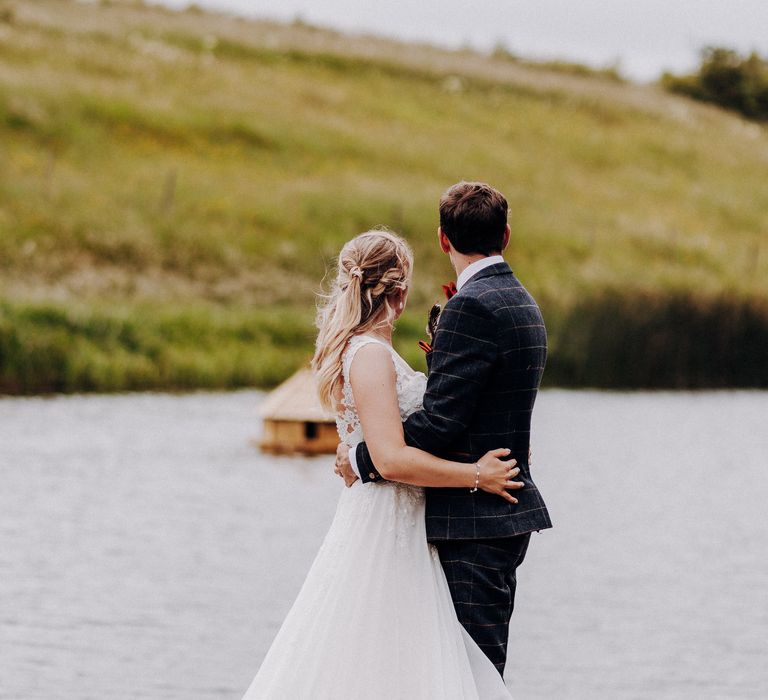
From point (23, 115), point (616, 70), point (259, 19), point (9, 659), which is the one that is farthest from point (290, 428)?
point (616, 70)

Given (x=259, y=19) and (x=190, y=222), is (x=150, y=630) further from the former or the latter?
(x=259, y=19)

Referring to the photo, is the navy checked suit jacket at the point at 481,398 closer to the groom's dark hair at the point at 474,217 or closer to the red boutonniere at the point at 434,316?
the groom's dark hair at the point at 474,217

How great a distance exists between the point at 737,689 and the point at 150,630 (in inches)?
120

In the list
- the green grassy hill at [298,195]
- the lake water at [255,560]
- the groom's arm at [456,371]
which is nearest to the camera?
the groom's arm at [456,371]

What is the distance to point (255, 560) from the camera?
10312 millimetres

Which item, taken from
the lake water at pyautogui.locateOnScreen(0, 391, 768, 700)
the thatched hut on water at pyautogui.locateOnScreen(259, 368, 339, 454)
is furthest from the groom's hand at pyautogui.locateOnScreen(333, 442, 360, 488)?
the thatched hut on water at pyautogui.locateOnScreen(259, 368, 339, 454)

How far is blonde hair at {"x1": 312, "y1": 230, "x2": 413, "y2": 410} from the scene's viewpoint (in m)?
4.41

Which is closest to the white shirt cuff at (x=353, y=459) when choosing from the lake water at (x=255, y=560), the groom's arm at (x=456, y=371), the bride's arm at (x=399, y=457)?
the bride's arm at (x=399, y=457)

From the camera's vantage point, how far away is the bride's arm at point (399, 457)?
4.25 m

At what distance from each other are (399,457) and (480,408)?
267 millimetres

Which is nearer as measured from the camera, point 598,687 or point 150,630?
point 598,687

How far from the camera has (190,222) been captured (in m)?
31.7

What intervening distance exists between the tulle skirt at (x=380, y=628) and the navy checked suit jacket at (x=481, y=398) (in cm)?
10

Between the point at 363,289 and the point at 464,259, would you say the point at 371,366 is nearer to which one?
the point at 363,289
